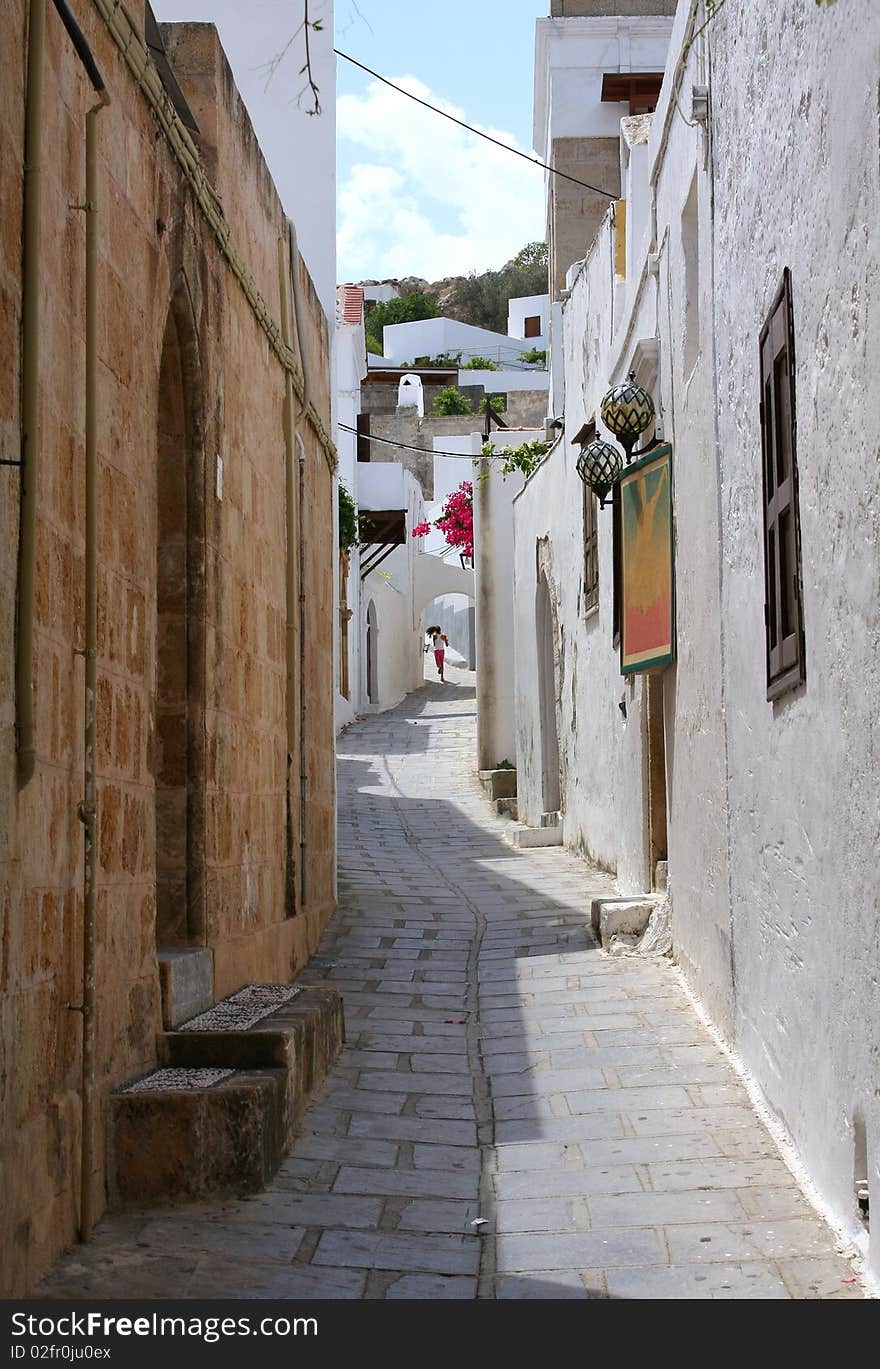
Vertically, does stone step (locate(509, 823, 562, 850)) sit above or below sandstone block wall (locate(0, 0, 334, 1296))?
below

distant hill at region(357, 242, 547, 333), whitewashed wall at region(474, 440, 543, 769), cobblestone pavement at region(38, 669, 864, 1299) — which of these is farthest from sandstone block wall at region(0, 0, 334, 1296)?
distant hill at region(357, 242, 547, 333)

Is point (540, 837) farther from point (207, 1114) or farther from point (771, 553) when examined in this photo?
point (207, 1114)

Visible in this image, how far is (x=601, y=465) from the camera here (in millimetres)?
9586

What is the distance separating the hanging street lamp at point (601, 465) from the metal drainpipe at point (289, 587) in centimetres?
194

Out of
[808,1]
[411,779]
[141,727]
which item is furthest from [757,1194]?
[411,779]

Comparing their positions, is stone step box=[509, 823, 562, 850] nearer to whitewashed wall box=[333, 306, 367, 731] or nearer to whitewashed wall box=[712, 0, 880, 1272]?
whitewashed wall box=[712, 0, 880, 1272]

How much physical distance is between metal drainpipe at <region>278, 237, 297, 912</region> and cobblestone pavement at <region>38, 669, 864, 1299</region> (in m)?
0.72

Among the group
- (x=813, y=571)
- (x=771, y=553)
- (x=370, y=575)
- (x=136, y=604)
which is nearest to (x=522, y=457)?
(x=370, y=575)

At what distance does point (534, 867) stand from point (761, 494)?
7.73 metres

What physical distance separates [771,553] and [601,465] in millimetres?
4364

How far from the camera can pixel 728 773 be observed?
6449mm

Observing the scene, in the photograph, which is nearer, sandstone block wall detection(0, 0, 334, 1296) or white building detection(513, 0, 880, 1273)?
sandstone block wall detection(0, 0, 334, 1296)

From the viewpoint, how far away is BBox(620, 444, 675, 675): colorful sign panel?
8344mm
